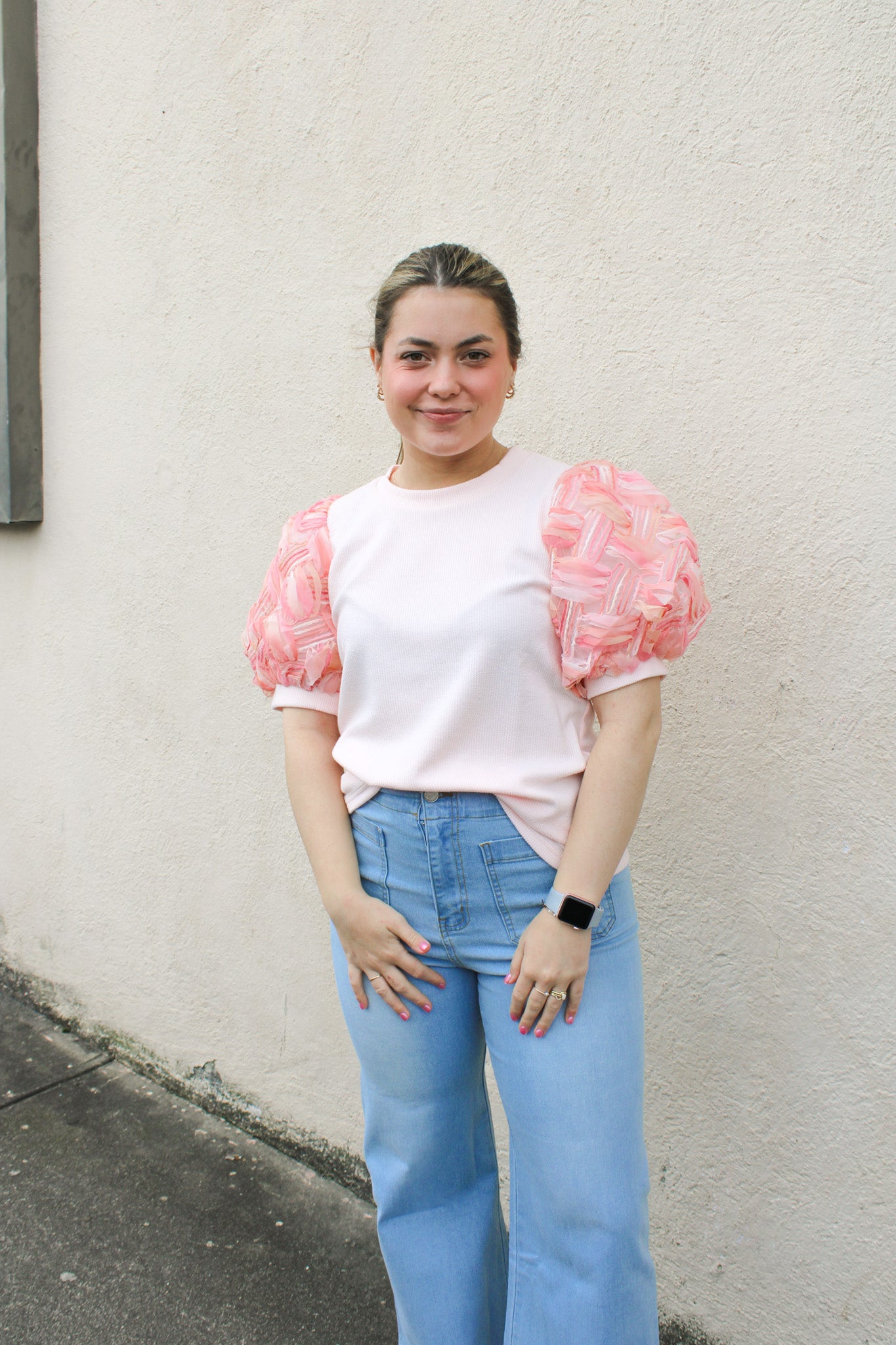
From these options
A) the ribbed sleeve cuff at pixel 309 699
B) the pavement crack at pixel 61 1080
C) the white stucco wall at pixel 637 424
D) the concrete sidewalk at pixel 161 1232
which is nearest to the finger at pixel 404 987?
the ribbed sleeve cuff at pixel 309 699

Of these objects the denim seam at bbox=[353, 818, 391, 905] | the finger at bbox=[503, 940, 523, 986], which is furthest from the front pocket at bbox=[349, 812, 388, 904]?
the finger at bbox=[503, 940, 523, 986]

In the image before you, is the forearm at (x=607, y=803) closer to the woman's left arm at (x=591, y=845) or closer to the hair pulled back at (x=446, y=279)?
the woman's left arm at (x=591, y=845)

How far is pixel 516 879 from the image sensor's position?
144 cm

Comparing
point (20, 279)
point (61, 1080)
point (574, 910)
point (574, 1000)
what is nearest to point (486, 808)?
point (574, 910)

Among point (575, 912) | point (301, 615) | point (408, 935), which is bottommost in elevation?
point (408, 935)

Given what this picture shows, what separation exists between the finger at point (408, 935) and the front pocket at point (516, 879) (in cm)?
13

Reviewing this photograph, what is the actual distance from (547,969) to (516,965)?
52mm

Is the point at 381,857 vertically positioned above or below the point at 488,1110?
above

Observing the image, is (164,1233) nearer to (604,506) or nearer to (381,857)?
(381,857)

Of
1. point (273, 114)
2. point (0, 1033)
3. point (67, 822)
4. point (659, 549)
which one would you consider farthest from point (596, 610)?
point (0, 1033)

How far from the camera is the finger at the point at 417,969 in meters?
1.50

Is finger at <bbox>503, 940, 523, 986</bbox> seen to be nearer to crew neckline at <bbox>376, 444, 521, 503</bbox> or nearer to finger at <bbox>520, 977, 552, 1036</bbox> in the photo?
finger at <bbox>520, 977, 552, 1036</bbox>

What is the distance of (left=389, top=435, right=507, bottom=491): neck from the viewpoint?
1551 millimetres

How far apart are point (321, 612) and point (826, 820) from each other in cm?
95
